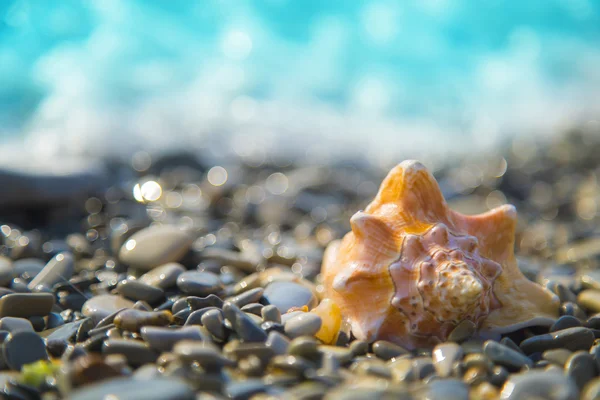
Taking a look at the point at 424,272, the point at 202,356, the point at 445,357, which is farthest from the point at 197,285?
the point at 445,357

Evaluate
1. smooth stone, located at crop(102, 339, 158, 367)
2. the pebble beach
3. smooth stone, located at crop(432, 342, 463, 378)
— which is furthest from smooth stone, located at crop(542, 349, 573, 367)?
smooth stone, located at crop(102, 339, 158, 367)

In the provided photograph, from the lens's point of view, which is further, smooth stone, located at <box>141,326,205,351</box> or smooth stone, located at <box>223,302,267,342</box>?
smooth stone, located at <box>223,302,267,342</box>

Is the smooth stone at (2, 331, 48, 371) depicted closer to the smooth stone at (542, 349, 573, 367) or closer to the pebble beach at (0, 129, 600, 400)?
the pebble beach at (0, 129, 600, 400)

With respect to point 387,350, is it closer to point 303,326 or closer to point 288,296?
point 303,326

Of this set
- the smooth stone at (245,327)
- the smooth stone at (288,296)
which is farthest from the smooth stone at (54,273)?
the smooth stone at (245,327)

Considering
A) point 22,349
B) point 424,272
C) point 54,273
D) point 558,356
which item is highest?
point 424,272

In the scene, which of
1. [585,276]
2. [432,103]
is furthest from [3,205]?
[432,103]
